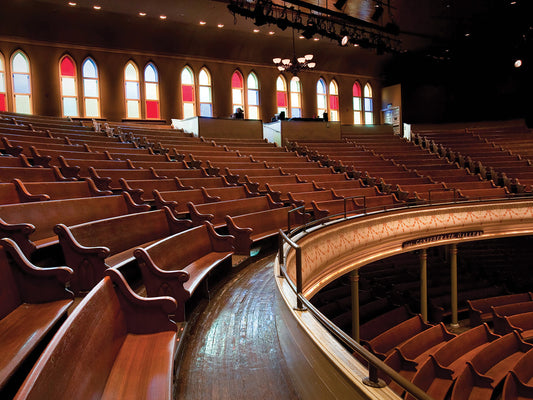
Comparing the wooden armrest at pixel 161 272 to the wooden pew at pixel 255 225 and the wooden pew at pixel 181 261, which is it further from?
the wooden pew at pixel 255 225

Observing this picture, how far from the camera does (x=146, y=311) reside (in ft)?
6.54

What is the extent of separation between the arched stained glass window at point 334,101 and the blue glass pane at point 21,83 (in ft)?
32.7

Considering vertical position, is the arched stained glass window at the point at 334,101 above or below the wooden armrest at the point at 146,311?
above

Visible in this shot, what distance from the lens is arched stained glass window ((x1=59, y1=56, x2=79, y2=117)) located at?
1173 centimetres

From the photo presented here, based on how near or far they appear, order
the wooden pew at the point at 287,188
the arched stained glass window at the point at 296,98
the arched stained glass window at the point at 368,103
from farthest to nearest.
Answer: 1. the arched stained glass window at the point at 368,103
2. the arched stained glass window at the point at 296,98
3. the wooden pew at the point at 287,188

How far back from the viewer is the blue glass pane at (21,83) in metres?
11.2

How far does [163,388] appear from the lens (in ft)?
4.99

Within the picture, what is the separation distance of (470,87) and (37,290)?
16.3 metres

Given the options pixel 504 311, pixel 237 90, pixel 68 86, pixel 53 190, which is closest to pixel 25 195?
pixel 53 190

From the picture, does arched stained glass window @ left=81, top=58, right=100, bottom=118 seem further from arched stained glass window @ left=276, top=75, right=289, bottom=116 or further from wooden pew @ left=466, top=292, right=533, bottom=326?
wooden pew @ left=466, top=292, right=533, bottom=326

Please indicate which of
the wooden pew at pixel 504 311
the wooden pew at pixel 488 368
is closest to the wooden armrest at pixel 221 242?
the wooden pew at pixel 488 368

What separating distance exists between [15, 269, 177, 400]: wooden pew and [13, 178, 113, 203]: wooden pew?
1.64 meters

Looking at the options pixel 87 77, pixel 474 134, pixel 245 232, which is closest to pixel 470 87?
pixel 474 134

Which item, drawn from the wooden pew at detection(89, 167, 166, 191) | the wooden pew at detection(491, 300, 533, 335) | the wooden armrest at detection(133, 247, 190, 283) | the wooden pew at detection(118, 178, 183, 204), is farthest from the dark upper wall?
the wooden armrest at detection(133, 247, 190, 283)
